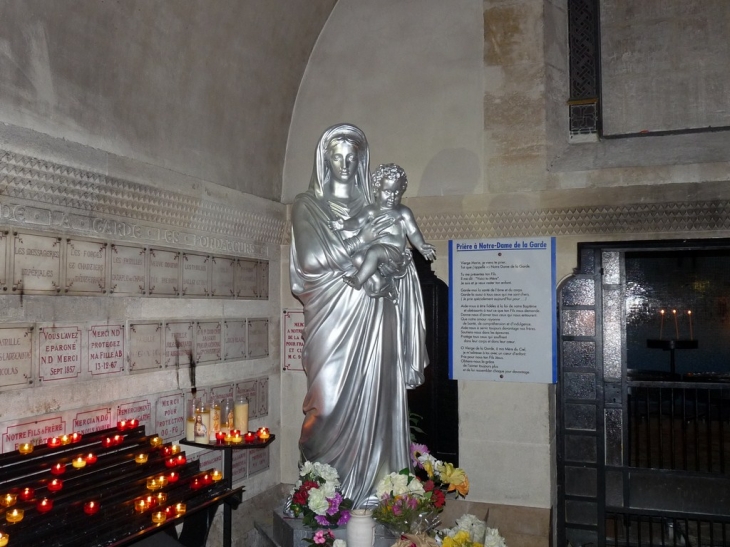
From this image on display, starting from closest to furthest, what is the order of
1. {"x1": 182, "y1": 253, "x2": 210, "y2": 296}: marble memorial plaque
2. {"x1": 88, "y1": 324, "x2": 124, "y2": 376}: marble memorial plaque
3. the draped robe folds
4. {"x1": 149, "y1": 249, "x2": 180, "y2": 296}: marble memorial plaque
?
1. {"x1": 88, "y1": 324, "x2": 124, "y2": 376}: marble memorial plaque
2. the draped robe folds
3. {"x1": 149, "y1": 249, "x2": 180, "y2": 296}: marble memorial plaque
4. {"x1": 182, "y1": 253, "x2": 210, "y2": 296}: marble memorial plaque

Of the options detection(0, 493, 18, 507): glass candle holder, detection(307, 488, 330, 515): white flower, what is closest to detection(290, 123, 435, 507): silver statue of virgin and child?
detection(307, 488, 330, 515): white flower

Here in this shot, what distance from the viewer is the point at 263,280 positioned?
5.61 metres

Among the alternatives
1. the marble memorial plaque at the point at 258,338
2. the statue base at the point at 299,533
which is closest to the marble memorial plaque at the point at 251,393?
the marble memorial plaque at the point at 258,338

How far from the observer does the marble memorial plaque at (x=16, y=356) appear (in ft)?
10.9

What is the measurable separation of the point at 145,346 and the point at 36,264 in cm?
99

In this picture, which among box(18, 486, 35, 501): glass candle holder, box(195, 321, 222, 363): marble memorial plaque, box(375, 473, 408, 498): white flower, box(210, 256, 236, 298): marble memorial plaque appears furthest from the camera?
box(210, 256, 236, 298): marble memorial plaque

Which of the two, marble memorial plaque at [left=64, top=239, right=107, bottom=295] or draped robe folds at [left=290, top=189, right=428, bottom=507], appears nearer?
marble memorial plaque at [left=64, top=239, right=107, bottom=295]

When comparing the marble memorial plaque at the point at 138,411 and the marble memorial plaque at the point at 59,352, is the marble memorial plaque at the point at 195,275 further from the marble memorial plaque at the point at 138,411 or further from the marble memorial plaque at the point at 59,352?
the marble memorial plaque at the point at 59,352

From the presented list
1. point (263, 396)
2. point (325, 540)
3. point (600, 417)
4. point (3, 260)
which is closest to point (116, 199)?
point (3, 260)

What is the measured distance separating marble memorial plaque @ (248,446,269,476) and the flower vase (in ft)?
6.59

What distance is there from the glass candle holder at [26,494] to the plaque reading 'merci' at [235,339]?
7.23ft

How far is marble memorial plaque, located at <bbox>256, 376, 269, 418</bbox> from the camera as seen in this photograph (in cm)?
552

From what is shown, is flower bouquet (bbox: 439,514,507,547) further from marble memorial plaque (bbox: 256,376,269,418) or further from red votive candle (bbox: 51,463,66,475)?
marble memorial plaque (bbox: 256,376,269,418)

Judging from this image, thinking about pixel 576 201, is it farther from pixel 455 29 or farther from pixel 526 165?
pixel 455 29
